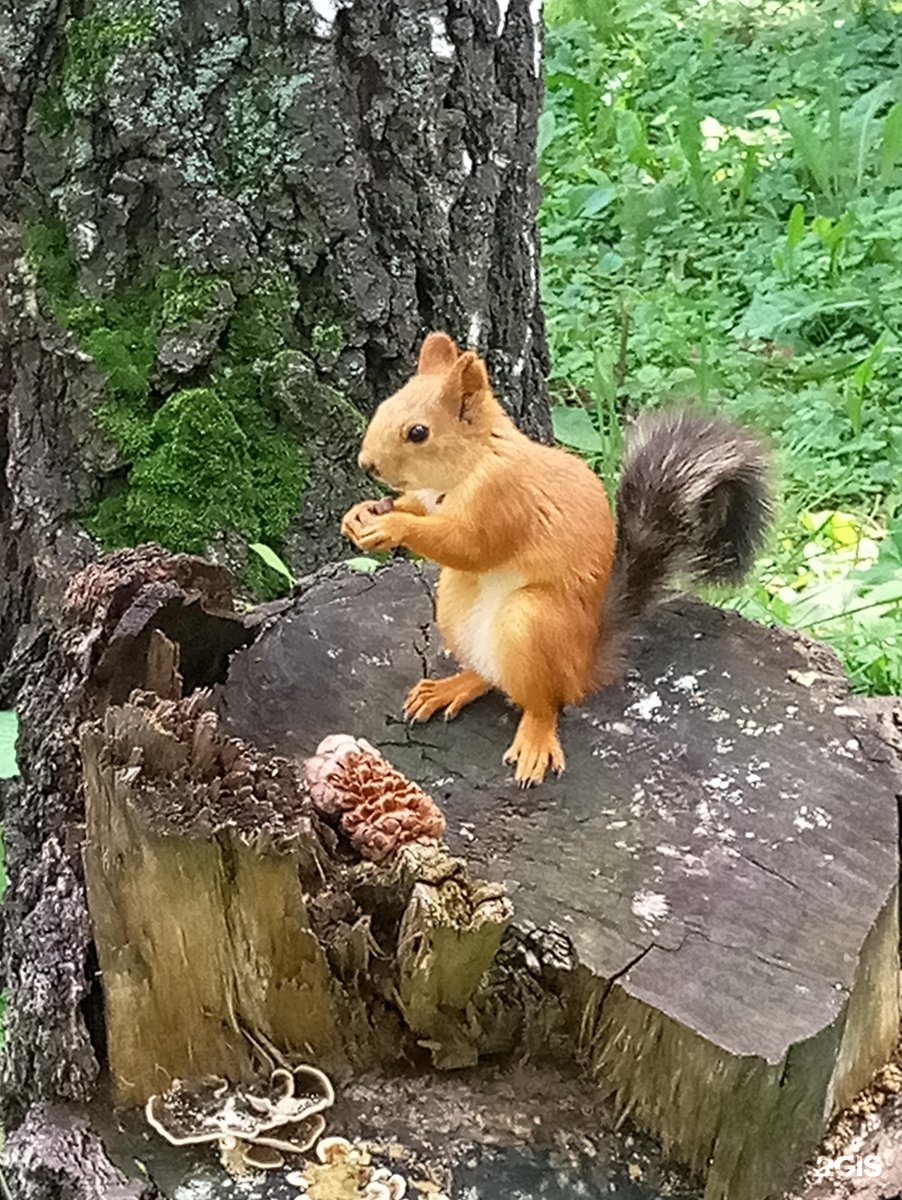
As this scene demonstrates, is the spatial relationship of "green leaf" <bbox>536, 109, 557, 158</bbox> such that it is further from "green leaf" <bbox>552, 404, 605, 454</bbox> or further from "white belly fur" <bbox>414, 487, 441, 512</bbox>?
"white belly fur" <bbox>414, 487, 441, 512</bbox>

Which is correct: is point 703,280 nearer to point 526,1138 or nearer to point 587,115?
point 587,115

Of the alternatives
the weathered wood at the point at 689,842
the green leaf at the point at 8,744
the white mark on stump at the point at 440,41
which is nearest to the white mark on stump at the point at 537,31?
the white mark on stump at the point at 440,41

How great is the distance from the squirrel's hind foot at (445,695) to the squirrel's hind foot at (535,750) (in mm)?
84

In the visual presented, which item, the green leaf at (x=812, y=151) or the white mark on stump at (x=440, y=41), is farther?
the green leaf at (x=812, y=151)

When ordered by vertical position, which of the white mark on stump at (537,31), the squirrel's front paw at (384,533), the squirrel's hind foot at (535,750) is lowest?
the squirrel's hind foot at (535,750)

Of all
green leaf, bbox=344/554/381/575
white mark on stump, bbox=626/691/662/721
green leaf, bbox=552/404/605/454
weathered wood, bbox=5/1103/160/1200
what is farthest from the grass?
weathered wood, bbox=5/1103/160/1200

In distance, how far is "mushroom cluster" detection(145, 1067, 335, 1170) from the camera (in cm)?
134

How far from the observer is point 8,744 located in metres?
1.61

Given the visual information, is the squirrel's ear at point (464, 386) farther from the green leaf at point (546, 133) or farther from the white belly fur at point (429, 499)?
the green leaf at point (546, 133)

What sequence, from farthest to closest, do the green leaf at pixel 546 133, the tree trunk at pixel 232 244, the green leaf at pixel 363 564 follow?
1. the green leaf at pixel 546 133
2. the tree trunk at pixel 232 244
3. the green leaf at pixel 363 564

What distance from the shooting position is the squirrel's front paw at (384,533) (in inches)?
62.2

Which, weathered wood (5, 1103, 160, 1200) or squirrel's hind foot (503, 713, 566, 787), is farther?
squirrel's hind foot (503, 713, 566, 787)

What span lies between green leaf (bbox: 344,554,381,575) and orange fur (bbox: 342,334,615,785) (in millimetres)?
355

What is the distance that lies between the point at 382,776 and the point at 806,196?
305 cm
